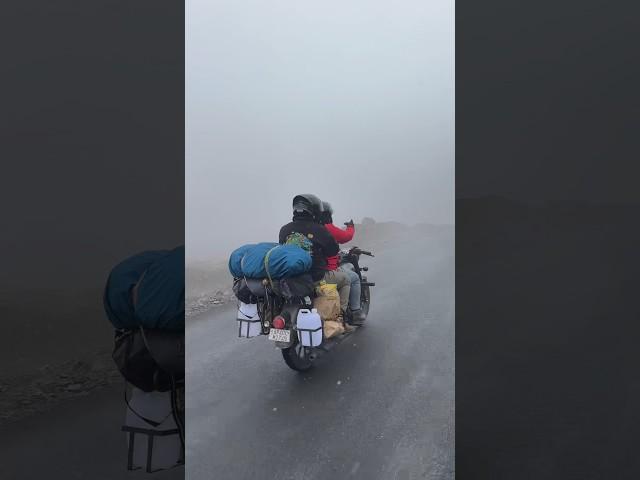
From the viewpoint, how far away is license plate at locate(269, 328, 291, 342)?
2456mm

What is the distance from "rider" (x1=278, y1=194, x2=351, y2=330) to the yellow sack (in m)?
0.10

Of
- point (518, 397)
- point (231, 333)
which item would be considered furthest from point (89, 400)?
point (518, 397)

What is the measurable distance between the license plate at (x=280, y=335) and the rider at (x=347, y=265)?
0.72m

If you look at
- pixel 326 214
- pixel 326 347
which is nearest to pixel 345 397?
pixel 326 347

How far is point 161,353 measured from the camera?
1.36m

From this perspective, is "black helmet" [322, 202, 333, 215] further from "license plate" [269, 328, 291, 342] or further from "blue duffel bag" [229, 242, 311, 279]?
"license plate" [269, 328, 291, 342]

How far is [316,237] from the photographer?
112 inches

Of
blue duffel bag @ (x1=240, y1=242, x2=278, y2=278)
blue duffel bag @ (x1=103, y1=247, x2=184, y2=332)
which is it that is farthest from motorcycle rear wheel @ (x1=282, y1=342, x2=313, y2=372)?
blue duffel bag @ (x1=103, y1=247, x2=184, y2=332)

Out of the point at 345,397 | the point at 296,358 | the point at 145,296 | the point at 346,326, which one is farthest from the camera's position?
the point at 346,326

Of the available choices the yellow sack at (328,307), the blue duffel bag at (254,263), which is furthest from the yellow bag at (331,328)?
the blue duffel bag at (254,263)

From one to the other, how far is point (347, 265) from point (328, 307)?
701 millimetres

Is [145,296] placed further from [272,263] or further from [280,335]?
[280,335]

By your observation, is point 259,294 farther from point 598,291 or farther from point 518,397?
point 598,291

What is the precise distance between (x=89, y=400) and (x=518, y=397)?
6.44ft
